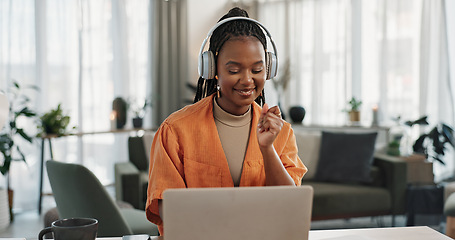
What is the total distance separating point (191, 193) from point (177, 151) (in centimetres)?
46

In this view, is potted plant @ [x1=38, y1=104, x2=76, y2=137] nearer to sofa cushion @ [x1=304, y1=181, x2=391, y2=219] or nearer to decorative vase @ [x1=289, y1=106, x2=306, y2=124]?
decorative vase @ [x1=289, y1=106, x2=306, y2=124]

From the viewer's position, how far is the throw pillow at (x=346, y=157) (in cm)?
350

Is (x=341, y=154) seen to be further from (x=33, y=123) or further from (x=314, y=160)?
(x=33, y=123)

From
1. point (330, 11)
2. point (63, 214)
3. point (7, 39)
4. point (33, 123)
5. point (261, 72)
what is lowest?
point (63, 214)

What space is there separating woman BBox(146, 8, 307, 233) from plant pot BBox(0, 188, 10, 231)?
2.80 m

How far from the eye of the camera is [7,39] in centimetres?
423

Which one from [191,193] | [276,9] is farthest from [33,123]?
[191,193]

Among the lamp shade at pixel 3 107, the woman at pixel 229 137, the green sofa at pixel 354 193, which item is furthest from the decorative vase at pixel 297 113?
the lamp shade at pixel 3 107

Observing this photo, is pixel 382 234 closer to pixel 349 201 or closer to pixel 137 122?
pixel 349 201

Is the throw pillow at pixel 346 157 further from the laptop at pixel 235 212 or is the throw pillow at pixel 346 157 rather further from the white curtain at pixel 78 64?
the laptop at pixel 235 212

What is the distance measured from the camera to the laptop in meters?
0.87

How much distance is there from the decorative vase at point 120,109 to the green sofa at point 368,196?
2112mm

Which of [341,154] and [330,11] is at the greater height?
[330,11]

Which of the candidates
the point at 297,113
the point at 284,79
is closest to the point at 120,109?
the point at 297,113
